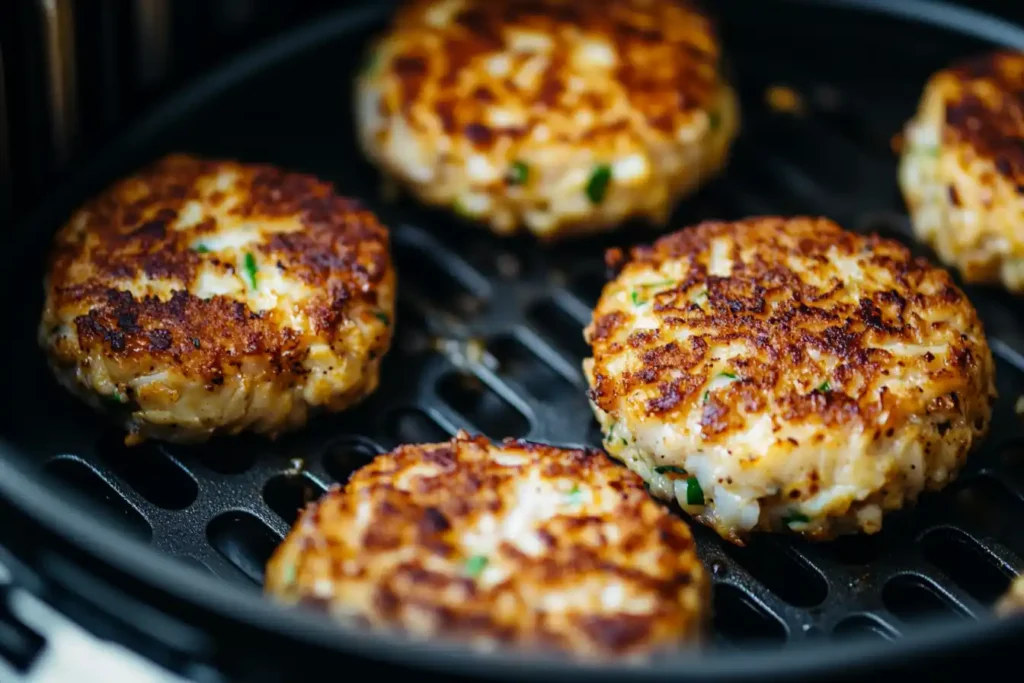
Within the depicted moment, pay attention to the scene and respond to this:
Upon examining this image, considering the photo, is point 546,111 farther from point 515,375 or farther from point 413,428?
point 413,428

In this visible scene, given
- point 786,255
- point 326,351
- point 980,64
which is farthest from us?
point 980,64

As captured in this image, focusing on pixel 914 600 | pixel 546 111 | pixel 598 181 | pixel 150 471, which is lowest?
pixel 914 600

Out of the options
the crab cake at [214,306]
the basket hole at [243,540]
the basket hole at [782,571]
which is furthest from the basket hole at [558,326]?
the basket hole at [243,540]

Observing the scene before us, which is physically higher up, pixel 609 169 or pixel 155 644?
pixel 609 169

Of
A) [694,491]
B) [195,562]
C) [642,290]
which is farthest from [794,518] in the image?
[195,562]

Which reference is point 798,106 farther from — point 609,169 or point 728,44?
point 609,169

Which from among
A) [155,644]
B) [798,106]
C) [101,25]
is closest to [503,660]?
[155,644]
